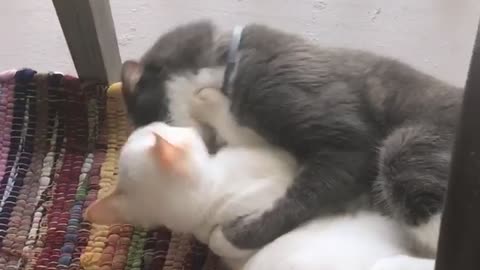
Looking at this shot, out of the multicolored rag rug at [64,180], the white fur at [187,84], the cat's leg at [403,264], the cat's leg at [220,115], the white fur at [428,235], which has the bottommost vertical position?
the multicolored rag rug at [64,180]

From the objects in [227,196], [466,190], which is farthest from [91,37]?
[466,190]

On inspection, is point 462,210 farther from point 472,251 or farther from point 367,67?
point 367,67

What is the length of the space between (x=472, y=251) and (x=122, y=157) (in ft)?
1.86

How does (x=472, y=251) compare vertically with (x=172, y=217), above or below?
above

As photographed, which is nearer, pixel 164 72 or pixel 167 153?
pixel 167 153

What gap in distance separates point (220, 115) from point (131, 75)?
134mm

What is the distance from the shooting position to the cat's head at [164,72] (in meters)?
1.11

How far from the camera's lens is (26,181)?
125cm

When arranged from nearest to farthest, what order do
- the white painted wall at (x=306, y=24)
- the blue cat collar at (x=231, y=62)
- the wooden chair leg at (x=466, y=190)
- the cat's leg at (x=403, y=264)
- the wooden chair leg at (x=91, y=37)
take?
the wooden chair leg at (x=466, y=190), the cat's leg at (x=403, y=264), the blue cat collar at (x=231, y=62), the wooden chair leg at (x=91, y=37), the white painted wall at (x=306, y=24)

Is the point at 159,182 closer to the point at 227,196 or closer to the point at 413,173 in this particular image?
the point at 227,196

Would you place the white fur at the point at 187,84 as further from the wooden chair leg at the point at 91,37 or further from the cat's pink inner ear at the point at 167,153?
the wooden chair leg at the point at 91,37

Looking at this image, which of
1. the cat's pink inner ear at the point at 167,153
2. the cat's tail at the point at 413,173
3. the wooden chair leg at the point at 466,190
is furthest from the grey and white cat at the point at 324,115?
the wooden chair leg at the point at 466,190

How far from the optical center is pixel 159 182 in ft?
3.37

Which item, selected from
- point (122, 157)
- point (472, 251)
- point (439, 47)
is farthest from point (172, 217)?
point (439, 47)
